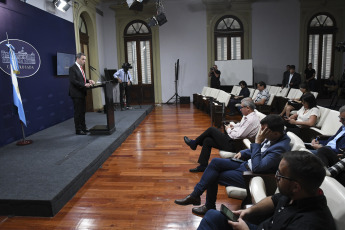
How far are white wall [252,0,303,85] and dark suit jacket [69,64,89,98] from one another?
7.44 meters

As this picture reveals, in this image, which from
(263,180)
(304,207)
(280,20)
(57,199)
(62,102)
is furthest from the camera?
(280,20)

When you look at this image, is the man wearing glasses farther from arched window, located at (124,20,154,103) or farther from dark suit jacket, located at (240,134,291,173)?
arched window, located at (124,20,154,103)

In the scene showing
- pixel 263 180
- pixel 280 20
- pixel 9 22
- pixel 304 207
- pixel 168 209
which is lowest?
pixel 168 209

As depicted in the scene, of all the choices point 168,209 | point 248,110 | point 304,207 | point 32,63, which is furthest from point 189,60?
point 304,207

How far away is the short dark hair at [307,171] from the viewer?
121 centimetres

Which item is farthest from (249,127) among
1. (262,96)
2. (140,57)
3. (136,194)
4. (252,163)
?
(140,57)

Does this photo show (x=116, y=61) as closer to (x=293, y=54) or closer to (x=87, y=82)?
(x=87, y=82)

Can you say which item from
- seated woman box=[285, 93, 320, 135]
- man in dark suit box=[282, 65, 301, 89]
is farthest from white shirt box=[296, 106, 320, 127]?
man in dark suit box=[282, 65, 301, 89]

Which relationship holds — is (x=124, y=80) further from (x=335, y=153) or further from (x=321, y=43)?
(x=321, y=43)

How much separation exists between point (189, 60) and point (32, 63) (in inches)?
252

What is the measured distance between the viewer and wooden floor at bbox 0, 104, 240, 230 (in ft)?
7.75

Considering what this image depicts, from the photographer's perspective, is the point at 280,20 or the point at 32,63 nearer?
the point at 32,63

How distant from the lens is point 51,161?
3.48 meters

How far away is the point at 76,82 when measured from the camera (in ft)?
15.6
